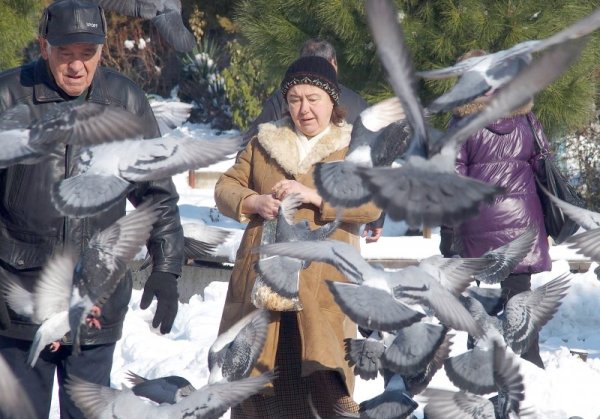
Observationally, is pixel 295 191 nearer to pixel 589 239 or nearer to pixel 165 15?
pixel 589 239

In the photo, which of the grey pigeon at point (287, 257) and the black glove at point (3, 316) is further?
the grey pigeon at point (287, 257)

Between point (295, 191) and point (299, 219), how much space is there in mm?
128

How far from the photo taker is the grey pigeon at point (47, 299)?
13.2ft

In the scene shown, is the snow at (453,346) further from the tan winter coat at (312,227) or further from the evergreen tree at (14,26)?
the evergreen tree at (14,26)

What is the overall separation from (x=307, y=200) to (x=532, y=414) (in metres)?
1.20

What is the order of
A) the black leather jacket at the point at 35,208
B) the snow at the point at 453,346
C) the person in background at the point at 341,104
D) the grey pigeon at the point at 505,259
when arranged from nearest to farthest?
the black leather jacket at the point at 35,208, the grey pigeon at the point at 505,259, the person in background at the point at 341,104, the snow at the point at 453,346

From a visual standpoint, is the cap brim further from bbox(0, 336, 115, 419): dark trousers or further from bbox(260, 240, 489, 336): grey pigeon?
bbox(0, 336, 115, 419): dark trousers

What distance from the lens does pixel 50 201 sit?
4160mm

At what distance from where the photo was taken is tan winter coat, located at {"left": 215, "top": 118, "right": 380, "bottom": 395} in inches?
184

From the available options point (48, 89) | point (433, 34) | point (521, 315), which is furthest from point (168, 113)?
point (433, 34)

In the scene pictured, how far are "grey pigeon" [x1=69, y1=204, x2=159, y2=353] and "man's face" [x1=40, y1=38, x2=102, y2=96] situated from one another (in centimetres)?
48

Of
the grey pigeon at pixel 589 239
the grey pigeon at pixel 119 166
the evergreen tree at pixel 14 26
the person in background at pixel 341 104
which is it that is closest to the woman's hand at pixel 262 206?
the grey pigeon at pixel 119 166

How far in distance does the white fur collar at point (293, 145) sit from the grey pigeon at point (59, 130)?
94 centimetres

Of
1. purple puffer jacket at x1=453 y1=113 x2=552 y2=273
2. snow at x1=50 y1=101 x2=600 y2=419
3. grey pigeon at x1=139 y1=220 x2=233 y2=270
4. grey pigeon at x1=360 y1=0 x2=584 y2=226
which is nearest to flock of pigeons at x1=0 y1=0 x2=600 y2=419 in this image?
grey pigeon at x1=360 y1=0 x2=584 y2=226
